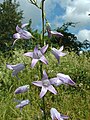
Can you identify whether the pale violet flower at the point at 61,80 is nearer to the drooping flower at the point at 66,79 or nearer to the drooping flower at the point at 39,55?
the drooping flower at the point at 66,79

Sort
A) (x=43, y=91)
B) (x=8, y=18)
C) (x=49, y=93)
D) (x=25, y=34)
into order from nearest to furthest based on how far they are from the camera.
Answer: (x=43, y=91)
(x=25, y=34)
(x=49, y=93)
(x=8, y=18)

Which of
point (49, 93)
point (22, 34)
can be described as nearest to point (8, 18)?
point (49, 93)

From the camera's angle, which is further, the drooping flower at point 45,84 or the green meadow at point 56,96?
the green meadow at point 56,96

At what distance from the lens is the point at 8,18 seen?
44.5m

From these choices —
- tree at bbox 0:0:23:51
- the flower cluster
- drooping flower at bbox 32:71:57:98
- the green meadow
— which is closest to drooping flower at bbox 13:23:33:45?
the flower cluster

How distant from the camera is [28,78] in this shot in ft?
32.2

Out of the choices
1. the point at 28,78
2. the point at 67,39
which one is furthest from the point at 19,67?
the point at 67,39

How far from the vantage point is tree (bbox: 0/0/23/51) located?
42531mm

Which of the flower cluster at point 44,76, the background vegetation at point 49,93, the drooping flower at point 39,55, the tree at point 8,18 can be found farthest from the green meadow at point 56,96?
the tree at point 8,18

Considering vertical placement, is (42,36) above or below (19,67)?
above

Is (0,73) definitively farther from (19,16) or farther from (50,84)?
(19,16)

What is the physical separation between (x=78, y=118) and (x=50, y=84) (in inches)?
158

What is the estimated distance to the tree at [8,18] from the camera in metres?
42.5

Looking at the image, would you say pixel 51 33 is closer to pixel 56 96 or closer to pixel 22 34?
pixel 22 34
